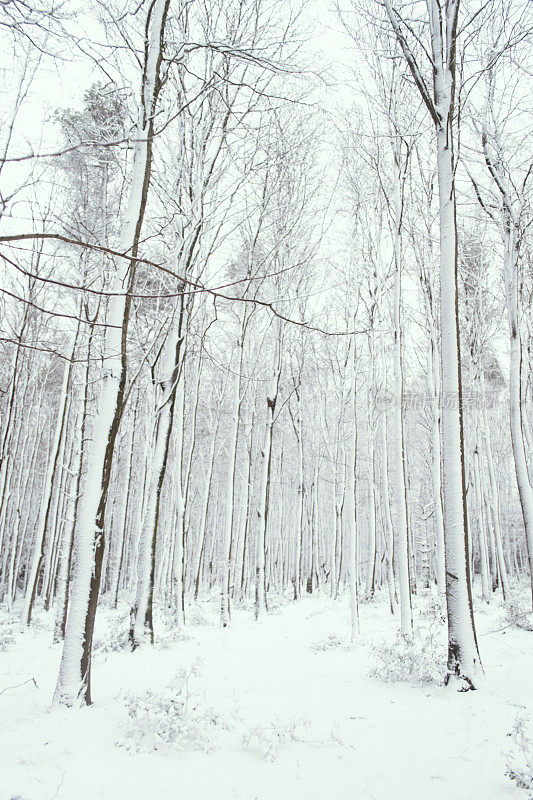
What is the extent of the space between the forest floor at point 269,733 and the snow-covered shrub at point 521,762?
0.17ft

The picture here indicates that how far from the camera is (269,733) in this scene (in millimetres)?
3109

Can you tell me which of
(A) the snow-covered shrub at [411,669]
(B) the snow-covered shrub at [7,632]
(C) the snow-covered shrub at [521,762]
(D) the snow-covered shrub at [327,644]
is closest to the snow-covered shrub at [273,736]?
(C) the snow-covered shrub at [521,762]

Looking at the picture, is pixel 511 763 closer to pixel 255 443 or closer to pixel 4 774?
pixel 4 774

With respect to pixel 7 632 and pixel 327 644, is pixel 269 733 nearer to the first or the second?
pixel 327 644

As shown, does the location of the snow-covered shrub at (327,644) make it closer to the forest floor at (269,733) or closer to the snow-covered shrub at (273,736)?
the forest floor at (269,733)

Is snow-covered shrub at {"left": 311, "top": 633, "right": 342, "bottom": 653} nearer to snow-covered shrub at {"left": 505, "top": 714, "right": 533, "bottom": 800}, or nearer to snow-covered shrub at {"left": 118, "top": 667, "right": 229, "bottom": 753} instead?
snow-covered shrub at {"left": 118, "top": 667, "right": 229, "bottom": 753}

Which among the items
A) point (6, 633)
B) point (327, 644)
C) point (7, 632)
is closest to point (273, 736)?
point (327, 644)

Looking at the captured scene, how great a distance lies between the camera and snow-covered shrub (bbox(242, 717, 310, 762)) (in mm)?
2736

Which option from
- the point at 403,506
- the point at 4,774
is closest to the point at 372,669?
the point at 403,506

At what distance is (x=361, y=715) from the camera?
3.51 meters

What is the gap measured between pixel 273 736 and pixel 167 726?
709mm

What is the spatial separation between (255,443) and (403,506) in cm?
1564

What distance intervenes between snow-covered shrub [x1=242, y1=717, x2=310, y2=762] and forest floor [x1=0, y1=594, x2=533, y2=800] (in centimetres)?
1

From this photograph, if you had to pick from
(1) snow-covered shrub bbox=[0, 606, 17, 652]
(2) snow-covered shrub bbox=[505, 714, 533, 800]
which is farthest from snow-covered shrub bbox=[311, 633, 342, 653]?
(1) snow-covered shrub bbox=[0, 606, 17, 652]
